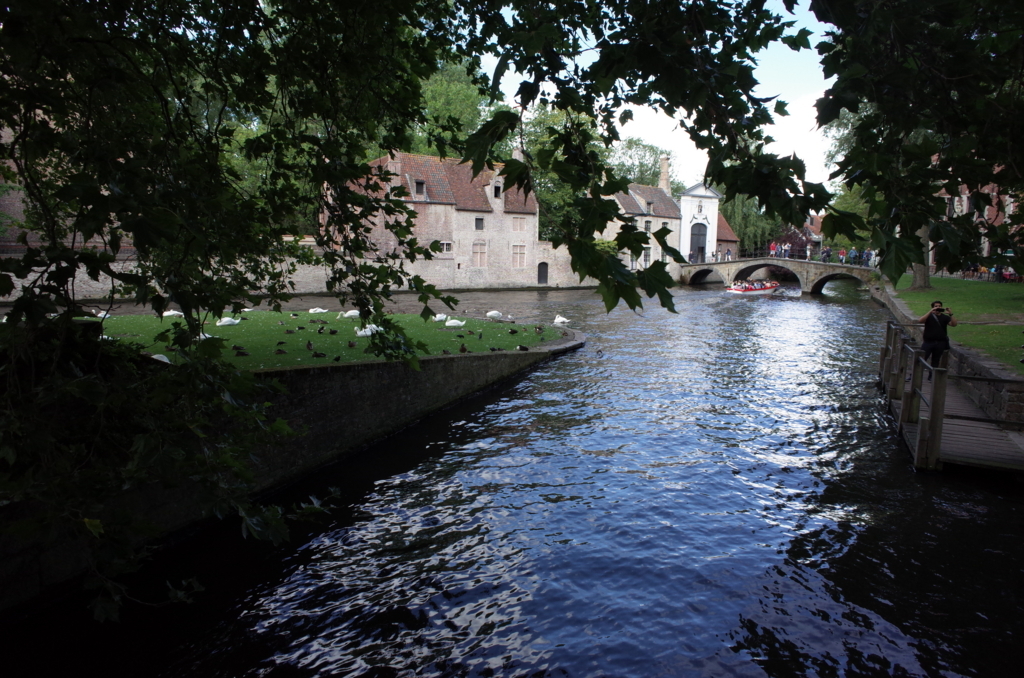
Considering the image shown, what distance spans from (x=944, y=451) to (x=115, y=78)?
1147 cm

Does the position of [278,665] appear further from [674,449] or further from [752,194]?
[674,449]

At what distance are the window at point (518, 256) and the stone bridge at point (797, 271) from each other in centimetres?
1251

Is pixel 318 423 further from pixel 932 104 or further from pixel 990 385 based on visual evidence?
pixel 990 385

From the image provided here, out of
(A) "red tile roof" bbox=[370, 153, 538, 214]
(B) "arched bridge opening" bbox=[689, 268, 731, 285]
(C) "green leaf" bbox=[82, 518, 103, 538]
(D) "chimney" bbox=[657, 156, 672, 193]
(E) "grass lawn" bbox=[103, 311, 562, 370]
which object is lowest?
(E) "grass lawn" bbox=[103, 311, 562, 370]

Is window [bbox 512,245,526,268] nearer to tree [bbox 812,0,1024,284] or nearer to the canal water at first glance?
the canal water

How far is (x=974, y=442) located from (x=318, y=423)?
10522 mm

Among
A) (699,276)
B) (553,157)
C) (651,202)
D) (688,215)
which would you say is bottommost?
(699,276)

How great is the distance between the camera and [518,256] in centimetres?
5134

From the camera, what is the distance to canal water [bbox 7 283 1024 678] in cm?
607

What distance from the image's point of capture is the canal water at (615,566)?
19.9ft

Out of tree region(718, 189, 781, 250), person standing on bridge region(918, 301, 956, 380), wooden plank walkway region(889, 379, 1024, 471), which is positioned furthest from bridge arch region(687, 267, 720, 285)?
wooden plank walkway region(889, 379, 1024, 471)

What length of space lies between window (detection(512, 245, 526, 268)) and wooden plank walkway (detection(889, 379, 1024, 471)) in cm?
4064

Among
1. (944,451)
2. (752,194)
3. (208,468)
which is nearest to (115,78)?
(208,468)

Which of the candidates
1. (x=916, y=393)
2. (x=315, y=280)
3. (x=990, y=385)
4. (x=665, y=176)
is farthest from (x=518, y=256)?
(x=990, y=385)
